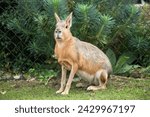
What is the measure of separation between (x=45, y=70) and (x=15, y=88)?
792mm

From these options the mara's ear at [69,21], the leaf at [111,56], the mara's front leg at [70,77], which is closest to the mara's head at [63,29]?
the mara's ear at [69,21]

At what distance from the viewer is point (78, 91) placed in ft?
28.5

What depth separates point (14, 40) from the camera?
33.3ft

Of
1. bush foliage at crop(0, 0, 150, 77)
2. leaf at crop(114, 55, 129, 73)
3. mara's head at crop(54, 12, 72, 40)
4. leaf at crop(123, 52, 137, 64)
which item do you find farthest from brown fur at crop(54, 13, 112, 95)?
leaf at crop(123, 52, 137, 64)

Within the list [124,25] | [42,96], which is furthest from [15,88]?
[124,25]

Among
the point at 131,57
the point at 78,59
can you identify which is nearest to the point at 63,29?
the point at 78,59

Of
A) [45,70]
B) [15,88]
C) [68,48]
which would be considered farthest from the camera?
[45,70]

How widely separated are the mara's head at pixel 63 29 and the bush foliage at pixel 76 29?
47cm

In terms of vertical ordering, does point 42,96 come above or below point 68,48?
below

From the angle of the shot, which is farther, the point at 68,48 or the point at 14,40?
the point at 14,40

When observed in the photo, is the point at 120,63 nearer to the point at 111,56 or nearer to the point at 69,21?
the point at 111,56

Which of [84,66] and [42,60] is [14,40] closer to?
[42,60]

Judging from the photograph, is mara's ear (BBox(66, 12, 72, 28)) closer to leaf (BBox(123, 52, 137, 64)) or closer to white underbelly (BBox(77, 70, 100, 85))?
white underbelly (BBox(77, 70, 100, 85))

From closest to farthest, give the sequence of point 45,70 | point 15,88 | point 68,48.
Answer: point 68,48 < point 15,88 < point 45,70
